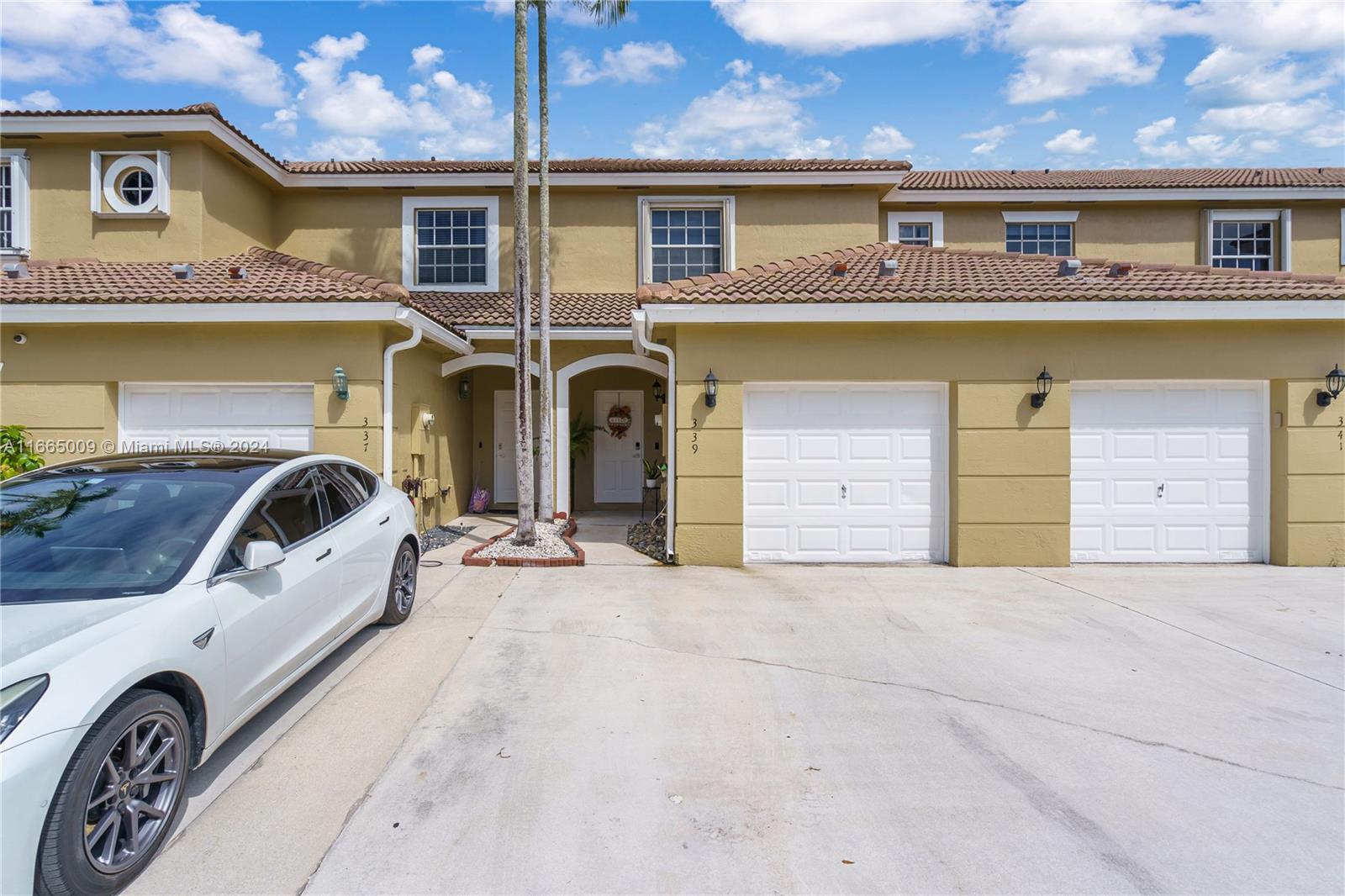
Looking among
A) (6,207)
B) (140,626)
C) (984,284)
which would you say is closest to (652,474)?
(984,284)

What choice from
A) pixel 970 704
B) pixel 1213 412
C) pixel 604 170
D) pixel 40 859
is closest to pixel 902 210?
pixel 604 170

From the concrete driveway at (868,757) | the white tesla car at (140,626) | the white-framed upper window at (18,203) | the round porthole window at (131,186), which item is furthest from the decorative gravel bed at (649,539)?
the white-framed upper window at (18,203)

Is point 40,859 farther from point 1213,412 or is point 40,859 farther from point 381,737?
point 1213,412

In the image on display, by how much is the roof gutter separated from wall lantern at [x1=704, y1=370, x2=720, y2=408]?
0.65m

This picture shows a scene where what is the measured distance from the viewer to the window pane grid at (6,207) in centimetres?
1091

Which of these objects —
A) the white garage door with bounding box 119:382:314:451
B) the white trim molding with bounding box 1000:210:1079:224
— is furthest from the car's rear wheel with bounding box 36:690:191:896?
the white trim molding with bounding box 1000:210:1079:224

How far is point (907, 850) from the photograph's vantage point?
9.65ft

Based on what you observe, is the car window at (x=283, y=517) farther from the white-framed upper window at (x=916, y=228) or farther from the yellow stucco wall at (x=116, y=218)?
the white-framed upper window at (x=916, y=228)

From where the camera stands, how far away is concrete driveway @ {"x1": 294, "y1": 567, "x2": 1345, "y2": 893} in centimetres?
285

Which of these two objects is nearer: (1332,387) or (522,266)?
(1332,387)

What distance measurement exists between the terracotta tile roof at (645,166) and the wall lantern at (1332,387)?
679 cm

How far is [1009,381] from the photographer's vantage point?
829 cm

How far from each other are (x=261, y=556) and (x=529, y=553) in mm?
5117

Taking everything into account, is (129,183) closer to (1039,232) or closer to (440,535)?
(440,535)
